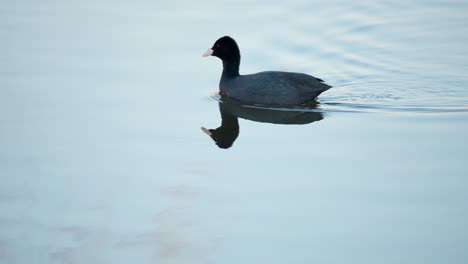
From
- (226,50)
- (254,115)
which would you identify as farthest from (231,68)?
(254,115)

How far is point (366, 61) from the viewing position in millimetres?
11898

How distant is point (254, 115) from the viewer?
9914 mm

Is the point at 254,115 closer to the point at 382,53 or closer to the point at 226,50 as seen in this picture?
the point at 226,50

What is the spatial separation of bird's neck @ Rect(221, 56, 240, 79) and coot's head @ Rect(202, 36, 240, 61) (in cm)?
3

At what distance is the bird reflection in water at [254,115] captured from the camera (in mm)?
9141

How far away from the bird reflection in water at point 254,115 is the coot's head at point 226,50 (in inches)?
25.0

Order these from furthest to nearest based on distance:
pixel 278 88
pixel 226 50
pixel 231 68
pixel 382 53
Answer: pixel 382 53 < pixel 226 50 < pixel 231 68 < pixel 278 88

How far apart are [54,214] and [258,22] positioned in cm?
739

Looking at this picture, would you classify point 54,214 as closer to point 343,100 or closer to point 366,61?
point 343,100

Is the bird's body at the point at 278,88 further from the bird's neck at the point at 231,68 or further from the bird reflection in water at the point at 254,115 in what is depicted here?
the bird's neck at the point at 231,68

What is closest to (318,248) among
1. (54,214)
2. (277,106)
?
(54,214)

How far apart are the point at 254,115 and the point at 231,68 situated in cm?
106

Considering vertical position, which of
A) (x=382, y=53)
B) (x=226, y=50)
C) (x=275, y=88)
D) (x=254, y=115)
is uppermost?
(x=226, y=50)

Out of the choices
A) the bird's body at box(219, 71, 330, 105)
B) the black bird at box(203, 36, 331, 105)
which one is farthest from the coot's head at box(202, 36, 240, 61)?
the bird's body at box(219, 71, 330, 105)
